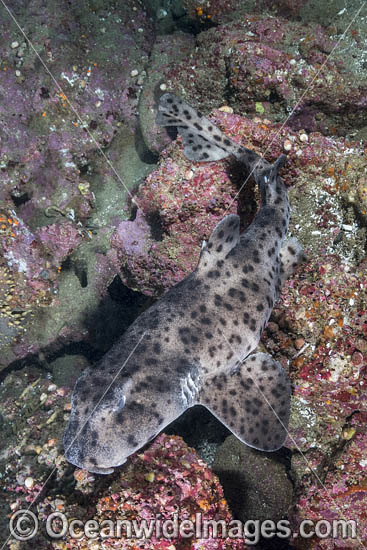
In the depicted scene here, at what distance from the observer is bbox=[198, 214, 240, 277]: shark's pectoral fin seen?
14.5ft

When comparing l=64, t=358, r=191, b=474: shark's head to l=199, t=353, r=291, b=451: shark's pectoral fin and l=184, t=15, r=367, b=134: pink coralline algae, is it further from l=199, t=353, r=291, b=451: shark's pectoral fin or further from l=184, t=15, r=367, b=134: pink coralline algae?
l=184, t=15, r=367, b=134: pink coralline algae

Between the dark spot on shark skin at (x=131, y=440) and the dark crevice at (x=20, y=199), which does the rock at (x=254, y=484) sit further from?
the dark crevice at (x=20, y=199)

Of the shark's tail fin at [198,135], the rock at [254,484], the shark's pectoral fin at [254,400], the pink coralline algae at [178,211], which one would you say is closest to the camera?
the shark's pectoral fin at [254,400]

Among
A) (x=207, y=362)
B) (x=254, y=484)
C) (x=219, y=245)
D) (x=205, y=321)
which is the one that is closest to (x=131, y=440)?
(x=207, y=362)

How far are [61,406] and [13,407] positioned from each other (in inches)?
45.2

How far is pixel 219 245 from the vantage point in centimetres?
456

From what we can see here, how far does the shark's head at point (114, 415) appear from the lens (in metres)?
3.59

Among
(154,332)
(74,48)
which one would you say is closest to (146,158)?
(74,48)

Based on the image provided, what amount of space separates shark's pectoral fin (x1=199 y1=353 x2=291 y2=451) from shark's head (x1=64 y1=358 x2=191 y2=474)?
2.11ft

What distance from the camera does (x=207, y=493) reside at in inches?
169

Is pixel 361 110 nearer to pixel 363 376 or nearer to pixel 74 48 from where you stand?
pixel 363 376

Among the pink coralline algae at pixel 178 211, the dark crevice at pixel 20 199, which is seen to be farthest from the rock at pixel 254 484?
the dark crevice at pixel 20 199

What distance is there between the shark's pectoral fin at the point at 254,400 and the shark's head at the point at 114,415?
642 millimetres

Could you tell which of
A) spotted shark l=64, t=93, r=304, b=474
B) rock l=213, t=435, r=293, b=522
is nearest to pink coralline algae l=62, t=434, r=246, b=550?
spotted shark l=64, t=93, r=304, b=474
